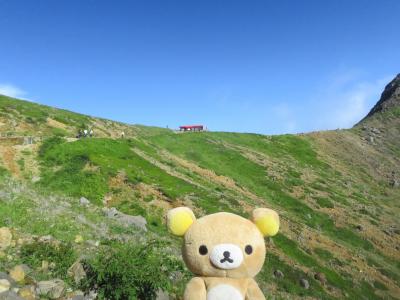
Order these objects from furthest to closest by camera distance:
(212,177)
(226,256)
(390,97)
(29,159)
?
(390,97)
(212,177)
(29,159)
(226,256)

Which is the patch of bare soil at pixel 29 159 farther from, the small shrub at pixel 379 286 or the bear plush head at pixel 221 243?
the small shrub at pixel 379 286

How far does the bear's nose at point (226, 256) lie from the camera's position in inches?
381

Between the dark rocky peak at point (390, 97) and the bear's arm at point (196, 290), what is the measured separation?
336 feet

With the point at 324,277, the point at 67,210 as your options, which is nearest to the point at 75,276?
the point at 67,210

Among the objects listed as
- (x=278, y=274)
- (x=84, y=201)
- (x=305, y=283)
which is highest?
(x=84, y=201)

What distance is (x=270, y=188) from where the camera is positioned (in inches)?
1746

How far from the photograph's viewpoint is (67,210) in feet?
72.4

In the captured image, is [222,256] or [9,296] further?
[9,296]

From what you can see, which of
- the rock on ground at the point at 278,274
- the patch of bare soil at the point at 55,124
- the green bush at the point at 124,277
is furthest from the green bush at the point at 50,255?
the patch of bare soil at the point at 55,124

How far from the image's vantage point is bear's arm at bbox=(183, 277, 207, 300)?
9703 millimetres

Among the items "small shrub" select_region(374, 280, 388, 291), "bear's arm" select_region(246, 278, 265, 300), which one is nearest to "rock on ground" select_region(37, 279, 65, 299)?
"bear's arm" select_region(246, 278, 265, 300)

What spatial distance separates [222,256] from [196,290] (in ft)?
3.24

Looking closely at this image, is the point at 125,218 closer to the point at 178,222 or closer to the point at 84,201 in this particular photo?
the point at 84,201

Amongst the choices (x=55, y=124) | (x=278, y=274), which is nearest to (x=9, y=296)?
(x=278, y=274)
